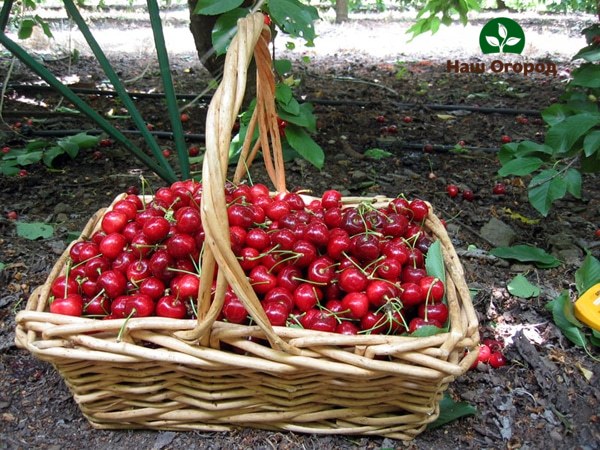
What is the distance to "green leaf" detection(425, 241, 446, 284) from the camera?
3.97 ft

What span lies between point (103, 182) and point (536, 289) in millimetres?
1840

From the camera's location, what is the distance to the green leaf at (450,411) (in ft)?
4.07

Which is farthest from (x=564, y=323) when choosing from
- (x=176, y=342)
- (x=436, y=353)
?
(x=176, y=342)

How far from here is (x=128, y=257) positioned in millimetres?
1199

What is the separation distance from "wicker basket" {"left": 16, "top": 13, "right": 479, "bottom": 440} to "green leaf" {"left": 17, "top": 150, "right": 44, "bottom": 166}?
4.75ft

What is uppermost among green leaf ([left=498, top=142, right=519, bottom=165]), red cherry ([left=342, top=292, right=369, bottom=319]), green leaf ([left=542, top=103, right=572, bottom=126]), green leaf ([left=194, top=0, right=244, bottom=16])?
green leaf ([left=194, top=0, right=244, bottom=16])

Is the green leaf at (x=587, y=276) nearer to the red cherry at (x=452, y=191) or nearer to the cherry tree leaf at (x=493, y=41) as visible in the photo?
the red cherry at (x=452, y=191)

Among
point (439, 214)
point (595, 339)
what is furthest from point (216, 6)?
point (595, 339)

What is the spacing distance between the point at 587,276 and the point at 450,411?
2.50ft

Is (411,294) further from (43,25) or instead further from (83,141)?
(43,25)

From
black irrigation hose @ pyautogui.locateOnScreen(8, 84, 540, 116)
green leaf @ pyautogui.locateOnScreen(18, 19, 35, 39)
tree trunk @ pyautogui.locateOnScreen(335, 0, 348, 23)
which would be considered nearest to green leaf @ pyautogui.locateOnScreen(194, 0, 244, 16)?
black irrigation hose @ pyautogui.locateOnScreen(8, 84, 540, 116)

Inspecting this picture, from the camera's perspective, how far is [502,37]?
4637 mm

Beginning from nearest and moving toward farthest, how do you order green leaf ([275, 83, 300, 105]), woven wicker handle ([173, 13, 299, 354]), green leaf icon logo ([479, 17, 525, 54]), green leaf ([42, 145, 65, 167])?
woven wicker handle ([173, 13, 299, 354]), green leaf ([275, 83, 300, 105]), green leaf ([42, 145, 65, 167]), green leaf icon logo ([479, 17, 525, 54])

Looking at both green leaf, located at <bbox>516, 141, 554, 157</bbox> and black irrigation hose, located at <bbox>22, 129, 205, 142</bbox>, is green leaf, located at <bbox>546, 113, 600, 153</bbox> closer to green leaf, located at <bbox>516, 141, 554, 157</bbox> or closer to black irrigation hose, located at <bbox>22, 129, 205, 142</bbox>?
green leaf, located at <bbox>516, 141, 554, 157</bbox>
